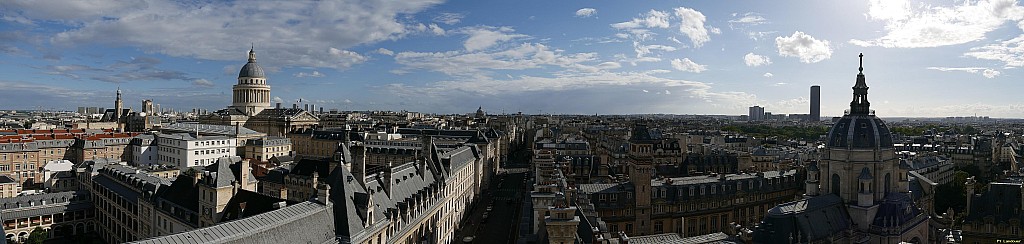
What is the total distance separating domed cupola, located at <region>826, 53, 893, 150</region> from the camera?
199 ft

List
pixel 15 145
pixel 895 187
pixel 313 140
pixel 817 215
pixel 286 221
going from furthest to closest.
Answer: pixel 313 140 < pixel 15 145 < pixel 895 187 < pixel 817 215 < pixel 286 221

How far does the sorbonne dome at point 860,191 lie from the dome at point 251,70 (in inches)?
6786

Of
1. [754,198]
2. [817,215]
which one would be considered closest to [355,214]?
[817,215]

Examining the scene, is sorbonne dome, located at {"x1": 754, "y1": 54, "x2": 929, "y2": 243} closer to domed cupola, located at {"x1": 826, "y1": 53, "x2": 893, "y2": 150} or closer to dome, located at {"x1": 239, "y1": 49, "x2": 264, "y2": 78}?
domed cupola, located at {"x1": 826, "y1": 53, "x2": 893, "y2": 150}

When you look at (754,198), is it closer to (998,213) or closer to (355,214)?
(998,213)

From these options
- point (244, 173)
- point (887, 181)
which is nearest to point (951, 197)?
point (887, 181)

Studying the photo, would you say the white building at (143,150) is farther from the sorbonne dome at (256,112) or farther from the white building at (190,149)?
the sorbonne dome at (256,112)

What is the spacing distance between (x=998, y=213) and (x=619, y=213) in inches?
1454

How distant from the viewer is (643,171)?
2564 inches

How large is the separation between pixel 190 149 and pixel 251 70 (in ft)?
263

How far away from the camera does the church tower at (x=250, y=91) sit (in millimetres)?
189625

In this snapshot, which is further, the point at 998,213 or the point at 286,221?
the point at 998,213

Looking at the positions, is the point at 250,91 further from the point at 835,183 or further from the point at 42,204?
the point at 835,183

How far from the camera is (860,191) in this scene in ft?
191
